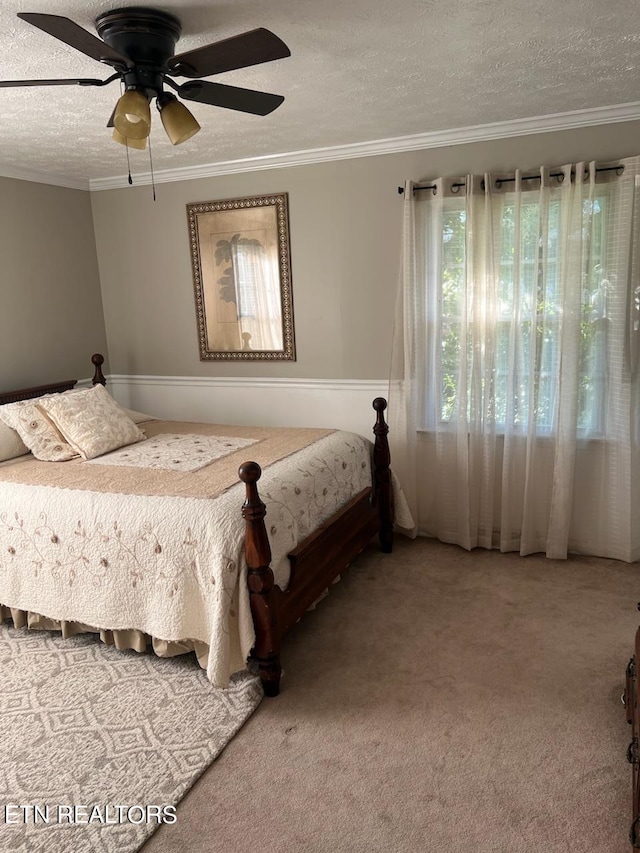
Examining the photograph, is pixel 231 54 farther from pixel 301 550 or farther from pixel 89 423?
pixel 89 423

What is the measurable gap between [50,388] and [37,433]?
883 millimetres

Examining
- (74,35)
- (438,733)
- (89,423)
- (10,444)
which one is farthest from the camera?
(89,423)

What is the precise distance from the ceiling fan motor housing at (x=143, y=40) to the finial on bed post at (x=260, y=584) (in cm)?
135

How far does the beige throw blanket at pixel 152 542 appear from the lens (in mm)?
2441

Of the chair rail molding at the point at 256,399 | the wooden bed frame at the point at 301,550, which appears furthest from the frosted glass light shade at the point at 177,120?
the chair rail molding at the point at 256,399

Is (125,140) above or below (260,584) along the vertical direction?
above

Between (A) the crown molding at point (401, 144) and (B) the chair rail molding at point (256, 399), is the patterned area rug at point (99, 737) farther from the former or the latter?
(A) the crown molding at point (401, 144)

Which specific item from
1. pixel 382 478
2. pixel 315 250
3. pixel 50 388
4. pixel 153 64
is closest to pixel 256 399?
pixel 315 250

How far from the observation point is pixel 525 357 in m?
3.56

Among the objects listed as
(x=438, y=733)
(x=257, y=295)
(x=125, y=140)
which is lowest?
(x=438, y=733)

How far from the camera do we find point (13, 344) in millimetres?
4078

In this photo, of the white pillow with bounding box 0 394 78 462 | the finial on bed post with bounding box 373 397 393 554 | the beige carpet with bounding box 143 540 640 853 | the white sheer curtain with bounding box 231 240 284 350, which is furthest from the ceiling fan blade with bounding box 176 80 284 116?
the beige carpet with bounding box 143 540 640 853

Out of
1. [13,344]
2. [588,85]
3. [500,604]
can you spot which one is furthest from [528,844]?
[13,344]

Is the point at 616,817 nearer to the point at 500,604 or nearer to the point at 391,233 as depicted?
the point at 500,604
